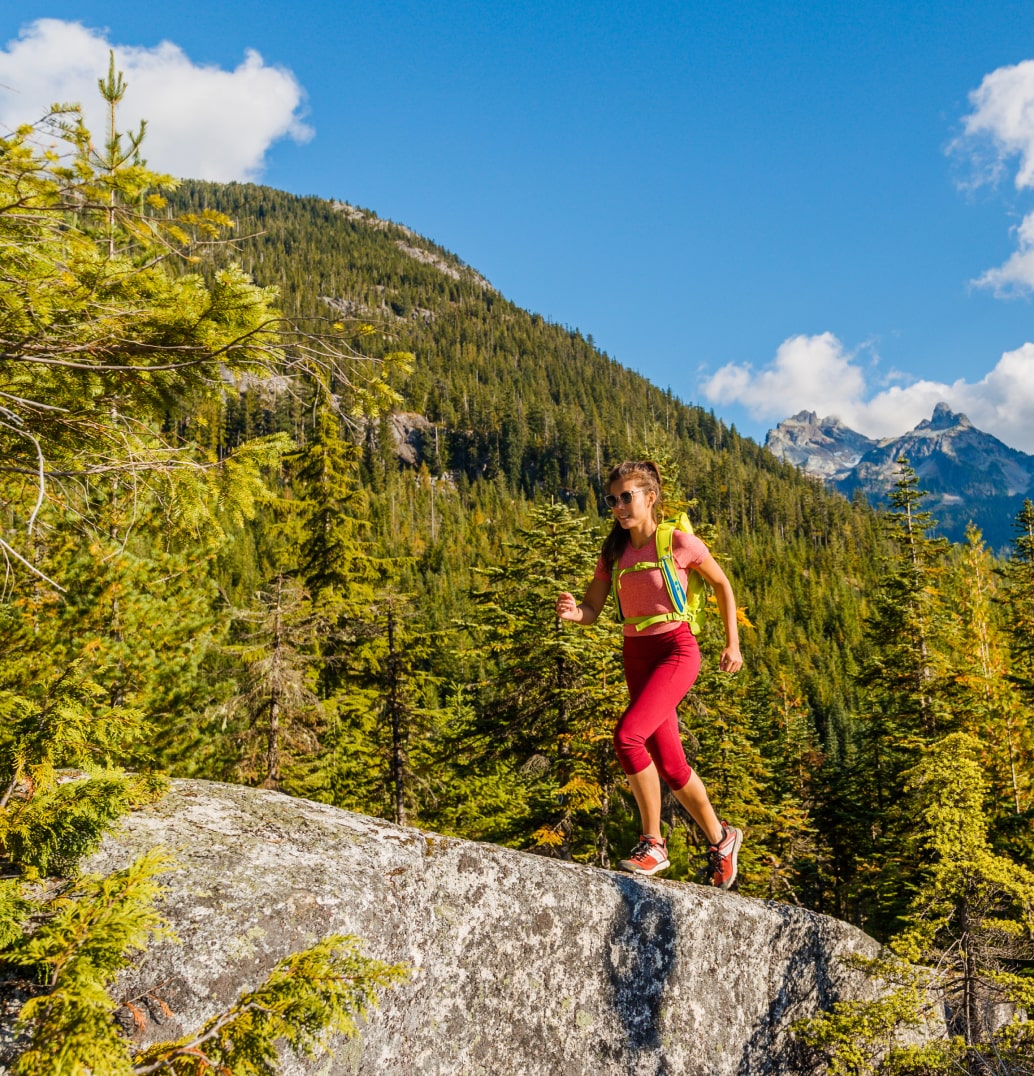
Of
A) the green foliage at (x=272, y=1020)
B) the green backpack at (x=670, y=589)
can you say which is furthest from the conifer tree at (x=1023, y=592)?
the green foliage at (x=272, y=1020)

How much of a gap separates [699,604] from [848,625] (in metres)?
89.3

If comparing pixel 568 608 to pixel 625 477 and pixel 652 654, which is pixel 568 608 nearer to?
pixel 652 654

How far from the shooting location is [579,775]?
37.4ft

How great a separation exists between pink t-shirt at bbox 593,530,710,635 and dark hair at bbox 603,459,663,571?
0.18 metres

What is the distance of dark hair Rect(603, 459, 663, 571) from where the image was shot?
4086mm

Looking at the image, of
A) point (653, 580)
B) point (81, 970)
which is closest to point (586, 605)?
point (653, 580)

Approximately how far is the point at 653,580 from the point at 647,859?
1.64 m

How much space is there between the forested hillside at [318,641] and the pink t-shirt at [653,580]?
1.61 m

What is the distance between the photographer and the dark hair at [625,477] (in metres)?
4.09

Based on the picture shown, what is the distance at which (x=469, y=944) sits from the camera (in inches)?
133

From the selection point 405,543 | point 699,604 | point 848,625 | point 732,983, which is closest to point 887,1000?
point 732,983

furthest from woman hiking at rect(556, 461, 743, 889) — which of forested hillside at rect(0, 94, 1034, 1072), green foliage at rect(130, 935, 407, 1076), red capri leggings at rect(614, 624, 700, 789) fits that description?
green foliage at rect(130, 935, 407, 1076)

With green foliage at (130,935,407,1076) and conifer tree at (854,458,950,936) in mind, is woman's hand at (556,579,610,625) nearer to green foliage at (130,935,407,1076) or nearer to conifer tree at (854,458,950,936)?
green foliage at (130,935,407,1076)

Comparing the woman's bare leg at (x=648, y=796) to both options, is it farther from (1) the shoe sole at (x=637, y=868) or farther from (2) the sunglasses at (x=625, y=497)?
(2) the sunglasses at (x=625, y=497)
